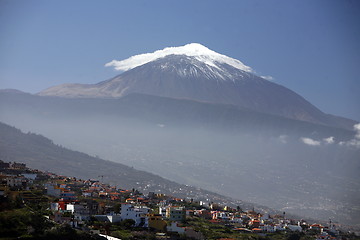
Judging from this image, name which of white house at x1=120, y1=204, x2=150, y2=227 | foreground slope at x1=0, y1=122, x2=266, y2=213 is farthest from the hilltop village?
foreground slope at x1=0, y1=122, x2=266, y2=213

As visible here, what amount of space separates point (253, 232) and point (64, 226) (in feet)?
84.7

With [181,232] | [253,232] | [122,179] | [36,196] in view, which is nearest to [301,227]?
[253,232]

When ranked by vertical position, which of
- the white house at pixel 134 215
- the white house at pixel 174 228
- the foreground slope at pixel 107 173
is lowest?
the white house at pixel 174 228

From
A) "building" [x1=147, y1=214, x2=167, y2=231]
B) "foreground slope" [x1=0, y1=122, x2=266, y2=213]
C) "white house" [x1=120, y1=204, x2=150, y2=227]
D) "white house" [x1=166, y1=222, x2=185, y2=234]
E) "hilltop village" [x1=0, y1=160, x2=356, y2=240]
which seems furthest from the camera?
"foreground slope" [x1=0, y1=122, x2=266, y2=213]

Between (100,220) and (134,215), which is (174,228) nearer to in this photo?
(134,215)

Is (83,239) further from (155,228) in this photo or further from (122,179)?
(122,179)

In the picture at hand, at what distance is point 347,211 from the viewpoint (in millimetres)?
177375

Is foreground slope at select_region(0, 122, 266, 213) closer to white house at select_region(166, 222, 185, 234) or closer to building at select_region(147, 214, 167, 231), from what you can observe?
building at select_region(147, 214, 167, 231)

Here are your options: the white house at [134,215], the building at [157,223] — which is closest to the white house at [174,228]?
the building at [157,223]

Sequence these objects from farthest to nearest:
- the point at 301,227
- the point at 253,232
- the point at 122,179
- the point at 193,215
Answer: the point at 122,179, the point at 301,227, the point at 193,215, the point at 253,232

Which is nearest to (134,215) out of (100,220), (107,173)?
(100,220)

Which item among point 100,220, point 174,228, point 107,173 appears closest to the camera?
point 100,220

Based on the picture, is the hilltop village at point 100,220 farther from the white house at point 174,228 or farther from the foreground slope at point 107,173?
the foreground slope at point 107,173

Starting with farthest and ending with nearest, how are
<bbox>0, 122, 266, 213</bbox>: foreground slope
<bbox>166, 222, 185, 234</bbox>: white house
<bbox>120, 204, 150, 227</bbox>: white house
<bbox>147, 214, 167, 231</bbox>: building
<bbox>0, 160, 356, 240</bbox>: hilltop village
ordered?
<bbox>0, 122, 266, 213</bbox>: foreground slope < <bbox>120, 204, 150, 227</bbox>: white house < <bbox>147, 214, 167, 231</bbox>: building < <bbox>166, 222, 185, 234</bbox>: white house < <bbox>0, 160, 356, 240</bbox>: hilltop village
